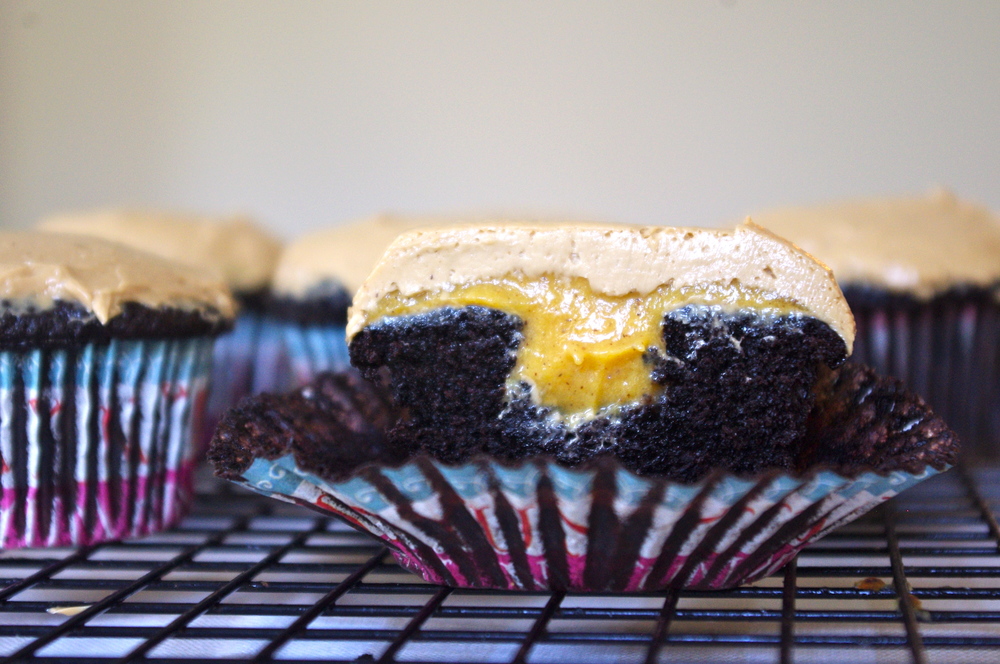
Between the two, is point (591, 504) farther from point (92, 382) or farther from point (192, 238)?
point (192, 238)

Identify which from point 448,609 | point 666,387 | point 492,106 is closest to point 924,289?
point 666,387

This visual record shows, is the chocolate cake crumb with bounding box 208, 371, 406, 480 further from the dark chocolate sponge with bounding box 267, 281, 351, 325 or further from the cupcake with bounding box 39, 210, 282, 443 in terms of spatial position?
the cupcake with bounding box 39, 210, 282, 443

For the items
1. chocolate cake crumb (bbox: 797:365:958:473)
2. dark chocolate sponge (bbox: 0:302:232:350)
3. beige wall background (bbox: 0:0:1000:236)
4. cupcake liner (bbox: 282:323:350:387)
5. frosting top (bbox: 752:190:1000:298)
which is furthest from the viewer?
beige wall background (bbox: 0:0:1000:236)

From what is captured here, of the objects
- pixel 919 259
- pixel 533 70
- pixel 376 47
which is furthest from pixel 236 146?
pixel 919 259

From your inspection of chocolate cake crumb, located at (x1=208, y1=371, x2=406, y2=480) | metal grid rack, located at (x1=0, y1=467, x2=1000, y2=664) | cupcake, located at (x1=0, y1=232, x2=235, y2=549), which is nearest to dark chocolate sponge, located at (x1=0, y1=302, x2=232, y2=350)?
cupcake, located at (x1=0, y1=232, x2=235, y2=549)

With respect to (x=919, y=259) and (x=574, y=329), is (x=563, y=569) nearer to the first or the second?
(x=574, y=329)

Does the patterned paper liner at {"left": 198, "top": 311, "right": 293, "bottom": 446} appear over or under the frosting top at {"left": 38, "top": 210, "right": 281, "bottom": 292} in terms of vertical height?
under
